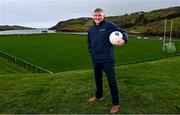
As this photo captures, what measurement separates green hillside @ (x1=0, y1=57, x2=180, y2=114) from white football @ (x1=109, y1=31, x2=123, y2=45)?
6.55ft

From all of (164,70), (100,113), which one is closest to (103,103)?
(100,113)

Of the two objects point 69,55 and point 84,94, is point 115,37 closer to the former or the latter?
point 84,94

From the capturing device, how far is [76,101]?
12367 millimetres

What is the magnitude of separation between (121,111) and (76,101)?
1.68m

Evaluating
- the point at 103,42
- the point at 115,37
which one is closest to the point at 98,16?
the point at 103,42

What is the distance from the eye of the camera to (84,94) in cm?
1306

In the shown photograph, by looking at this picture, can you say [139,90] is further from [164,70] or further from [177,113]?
[164,70]

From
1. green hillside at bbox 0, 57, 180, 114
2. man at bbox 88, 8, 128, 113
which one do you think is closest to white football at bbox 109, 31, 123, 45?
man at bbox 88, 8, 128, 113

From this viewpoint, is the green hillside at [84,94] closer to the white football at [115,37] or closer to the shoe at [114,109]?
the shoe at [114,109]

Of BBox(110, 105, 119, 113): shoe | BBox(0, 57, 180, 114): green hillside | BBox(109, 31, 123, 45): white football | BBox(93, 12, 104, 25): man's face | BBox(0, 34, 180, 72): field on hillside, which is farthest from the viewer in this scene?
BBox(0, 34, 180, 72): field on hillside

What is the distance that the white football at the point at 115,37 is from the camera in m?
10.5

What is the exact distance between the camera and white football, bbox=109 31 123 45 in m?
10.5

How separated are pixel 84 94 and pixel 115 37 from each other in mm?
3196

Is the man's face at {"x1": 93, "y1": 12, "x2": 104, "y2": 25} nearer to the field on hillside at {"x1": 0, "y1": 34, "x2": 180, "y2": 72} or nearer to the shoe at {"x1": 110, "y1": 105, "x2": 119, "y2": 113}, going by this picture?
the shoe at {"x1": 110, "y1": 105, "x2": 119, "y2": 113}
